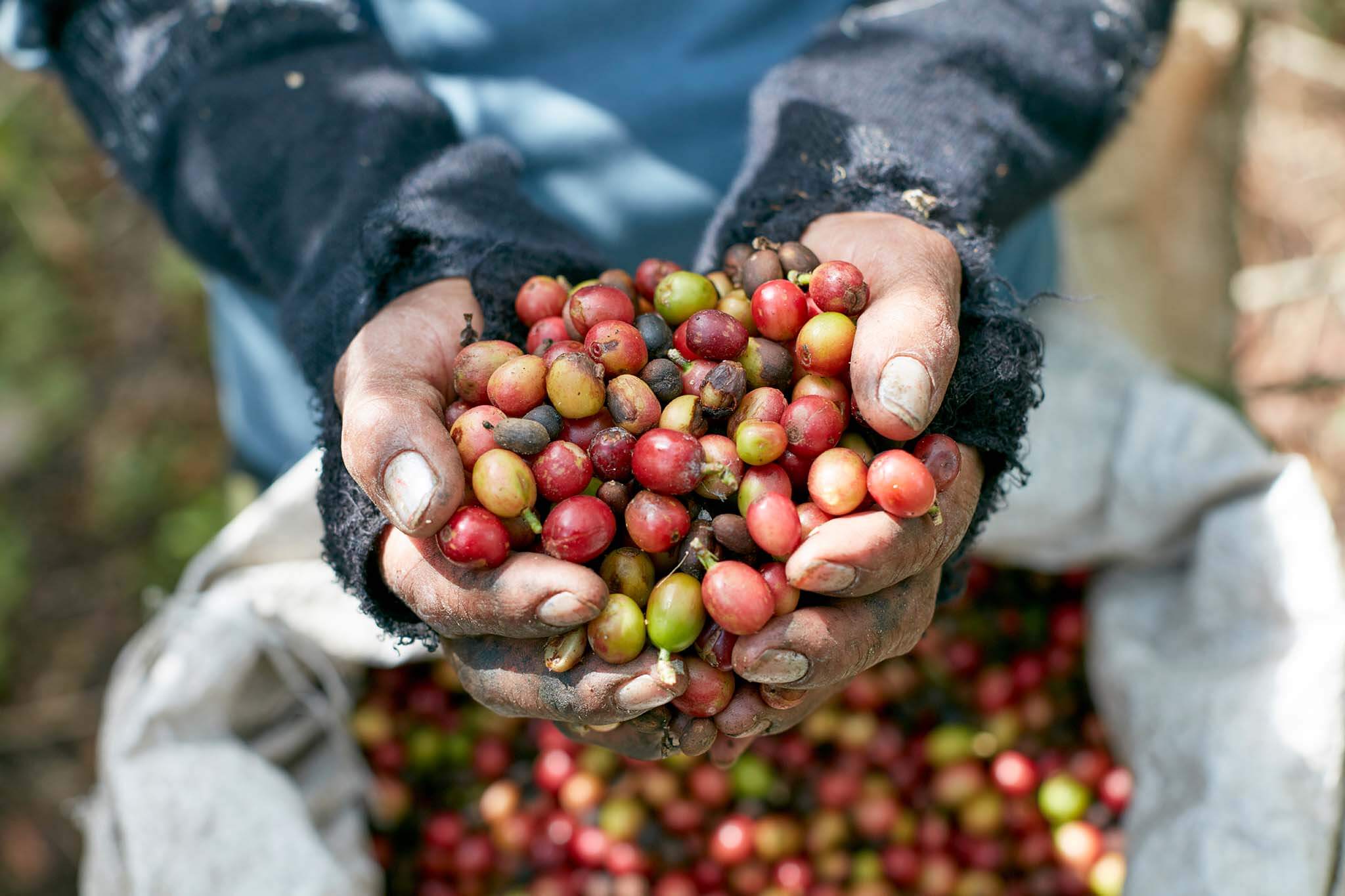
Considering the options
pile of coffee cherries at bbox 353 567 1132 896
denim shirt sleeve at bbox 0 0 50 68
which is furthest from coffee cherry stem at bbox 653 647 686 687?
denim shirt sleeve at bbox 0 0 50 68

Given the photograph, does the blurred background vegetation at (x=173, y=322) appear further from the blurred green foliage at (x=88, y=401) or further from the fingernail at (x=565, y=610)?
the fingernail at (x=565, y=610)

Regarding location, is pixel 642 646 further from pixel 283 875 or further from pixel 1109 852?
pixel 1109 852

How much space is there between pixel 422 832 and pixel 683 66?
2746mm

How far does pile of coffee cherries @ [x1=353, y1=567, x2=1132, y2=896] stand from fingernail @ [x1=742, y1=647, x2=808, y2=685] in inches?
66.3

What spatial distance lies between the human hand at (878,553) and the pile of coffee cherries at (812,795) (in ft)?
4.87

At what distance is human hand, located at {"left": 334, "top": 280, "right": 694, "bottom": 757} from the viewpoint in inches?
74.2

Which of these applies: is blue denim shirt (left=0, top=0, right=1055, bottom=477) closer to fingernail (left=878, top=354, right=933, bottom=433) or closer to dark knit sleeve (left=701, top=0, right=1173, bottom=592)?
dark knit sleeve (left=701, top=0, right=1173, bottom=592)

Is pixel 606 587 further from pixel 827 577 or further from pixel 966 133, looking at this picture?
pixel 966 133

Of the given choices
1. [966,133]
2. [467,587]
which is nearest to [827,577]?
[467,587]

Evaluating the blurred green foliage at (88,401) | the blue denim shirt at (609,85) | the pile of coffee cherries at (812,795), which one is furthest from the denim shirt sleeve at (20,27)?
the pile of coffee cherries at (812,795)

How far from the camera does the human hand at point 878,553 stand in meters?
1.90

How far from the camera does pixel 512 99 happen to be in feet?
10.7

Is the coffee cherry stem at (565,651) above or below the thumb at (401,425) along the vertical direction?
below

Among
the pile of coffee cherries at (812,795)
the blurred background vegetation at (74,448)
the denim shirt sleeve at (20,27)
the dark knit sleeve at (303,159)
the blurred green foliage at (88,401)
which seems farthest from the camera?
the blurred green foliage at (88,401)
